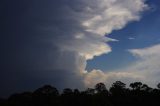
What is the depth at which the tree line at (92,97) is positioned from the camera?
143m

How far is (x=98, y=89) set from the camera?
179m

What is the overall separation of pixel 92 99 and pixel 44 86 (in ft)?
136

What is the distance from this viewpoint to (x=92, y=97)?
141000mm

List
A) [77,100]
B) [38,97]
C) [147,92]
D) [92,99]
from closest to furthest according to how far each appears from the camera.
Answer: [92,99] < [77,100] < [38,97] < [147,92]

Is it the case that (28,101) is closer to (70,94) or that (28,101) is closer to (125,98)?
(70,94)

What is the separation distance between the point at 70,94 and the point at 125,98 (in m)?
28.1

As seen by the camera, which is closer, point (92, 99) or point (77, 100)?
point (92, 99)

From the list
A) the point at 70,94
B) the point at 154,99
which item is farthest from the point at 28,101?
the point at 154,99

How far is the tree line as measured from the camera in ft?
468

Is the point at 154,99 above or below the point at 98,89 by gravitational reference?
below

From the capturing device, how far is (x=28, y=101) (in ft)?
500

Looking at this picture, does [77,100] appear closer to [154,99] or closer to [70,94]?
[70,94]

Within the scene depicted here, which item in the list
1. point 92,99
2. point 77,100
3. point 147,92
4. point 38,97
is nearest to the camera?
point 92,99

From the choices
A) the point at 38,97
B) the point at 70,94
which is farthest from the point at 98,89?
the point at 38,97
